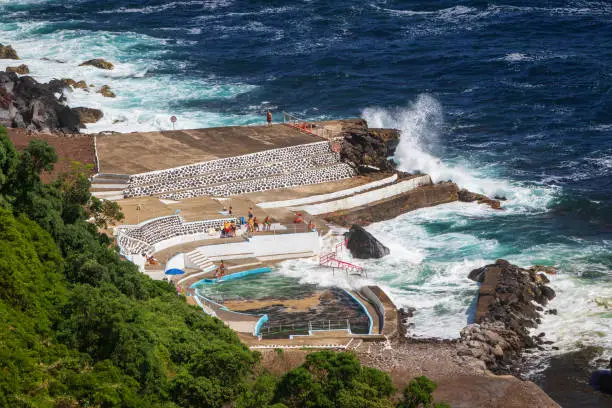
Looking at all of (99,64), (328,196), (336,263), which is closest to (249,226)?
(336,263)

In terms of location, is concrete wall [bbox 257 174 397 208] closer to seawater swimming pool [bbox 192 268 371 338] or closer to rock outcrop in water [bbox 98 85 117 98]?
seawater swimming pool [bbox 192 268 371 338]

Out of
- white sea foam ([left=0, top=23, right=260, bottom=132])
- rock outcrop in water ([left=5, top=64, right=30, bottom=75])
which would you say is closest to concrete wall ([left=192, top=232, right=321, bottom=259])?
white sea foam ([left=0, top=23, right=260, bottom=132])

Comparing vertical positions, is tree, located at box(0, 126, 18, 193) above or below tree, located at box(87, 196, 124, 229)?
above

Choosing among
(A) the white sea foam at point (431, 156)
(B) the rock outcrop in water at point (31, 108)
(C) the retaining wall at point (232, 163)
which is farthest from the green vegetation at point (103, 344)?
(A) the white sea foam at point (431, 156)

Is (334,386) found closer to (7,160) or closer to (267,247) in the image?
(7,160)

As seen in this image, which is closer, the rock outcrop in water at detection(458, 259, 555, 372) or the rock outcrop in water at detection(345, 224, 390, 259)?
the rock outcrop in water at detection(458, 259, 555, 372)

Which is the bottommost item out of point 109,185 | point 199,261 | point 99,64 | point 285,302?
point 285,302

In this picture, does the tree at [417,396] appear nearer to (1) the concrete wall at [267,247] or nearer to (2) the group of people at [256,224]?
(1) the concrete wall at [267,247]
